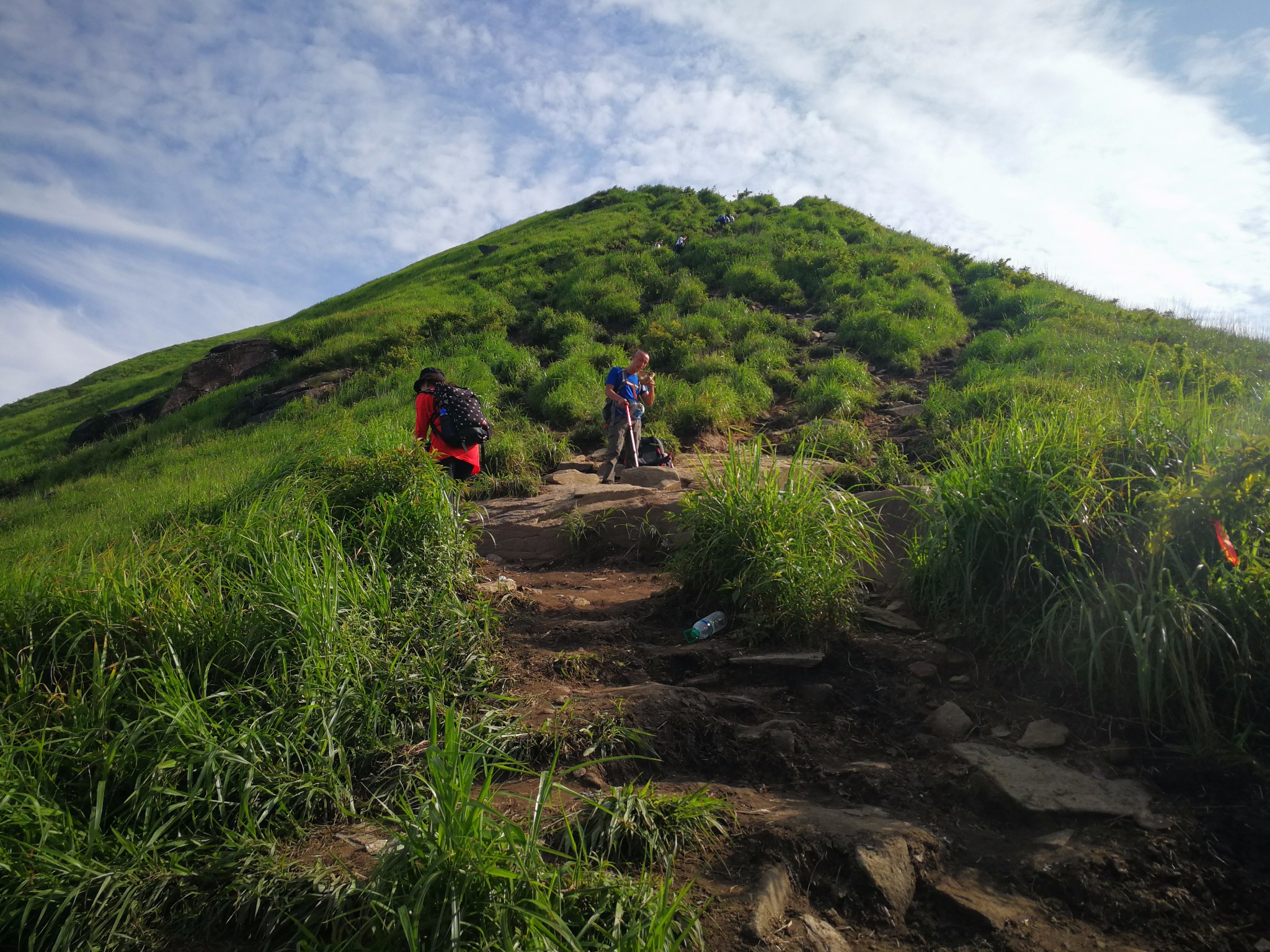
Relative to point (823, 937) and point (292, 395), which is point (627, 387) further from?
point (292, 395)

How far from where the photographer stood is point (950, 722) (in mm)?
3381

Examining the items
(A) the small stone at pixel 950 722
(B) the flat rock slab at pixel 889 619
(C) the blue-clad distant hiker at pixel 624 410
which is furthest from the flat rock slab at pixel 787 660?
(C) the blue-clad distant hiker at pixel 624 410

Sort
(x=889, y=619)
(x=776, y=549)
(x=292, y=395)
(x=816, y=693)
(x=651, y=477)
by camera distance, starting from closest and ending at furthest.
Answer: (x=816, y=693) < (x=889, y=619) < (x=776, y=549) < (x=651, y=477) < (x=292, y=395)

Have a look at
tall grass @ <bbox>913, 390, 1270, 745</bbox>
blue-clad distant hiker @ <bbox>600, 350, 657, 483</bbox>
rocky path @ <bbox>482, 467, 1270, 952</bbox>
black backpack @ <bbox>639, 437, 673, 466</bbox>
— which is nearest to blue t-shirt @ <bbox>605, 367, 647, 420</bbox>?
blue-clad distant hiker @ <bbox>600, 350, 657, 483</bbox>

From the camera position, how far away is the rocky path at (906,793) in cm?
228

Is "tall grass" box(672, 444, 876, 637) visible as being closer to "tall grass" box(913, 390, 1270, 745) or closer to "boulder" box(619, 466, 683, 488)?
"tall grass" box(913, 390, 1270, 745)

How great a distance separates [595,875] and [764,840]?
2.32ft

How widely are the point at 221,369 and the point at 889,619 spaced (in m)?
16.6

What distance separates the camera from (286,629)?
134 inches

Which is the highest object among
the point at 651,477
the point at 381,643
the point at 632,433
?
the point at 632,433

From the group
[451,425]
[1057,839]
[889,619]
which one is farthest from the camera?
[451,425]

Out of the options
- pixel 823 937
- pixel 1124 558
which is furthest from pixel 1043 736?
pixel 823 937

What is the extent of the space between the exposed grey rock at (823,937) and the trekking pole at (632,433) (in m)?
6.84

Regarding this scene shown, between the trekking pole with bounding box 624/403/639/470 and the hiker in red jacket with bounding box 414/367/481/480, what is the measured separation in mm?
2562
